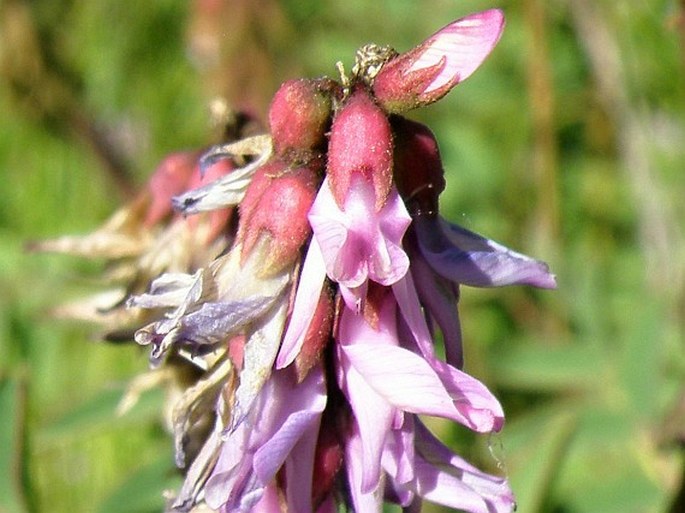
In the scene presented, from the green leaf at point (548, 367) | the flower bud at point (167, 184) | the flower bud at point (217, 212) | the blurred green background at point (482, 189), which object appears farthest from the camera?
the green leaf at point (548, 367)

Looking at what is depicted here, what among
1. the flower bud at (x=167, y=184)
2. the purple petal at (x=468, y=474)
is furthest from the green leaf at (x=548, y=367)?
the purple petal at (x=468, y=474)

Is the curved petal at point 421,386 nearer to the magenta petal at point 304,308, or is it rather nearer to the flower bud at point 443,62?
the magenta petal at point 304,308

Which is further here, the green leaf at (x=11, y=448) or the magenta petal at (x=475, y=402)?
the green leaf at (x=11, y=448)

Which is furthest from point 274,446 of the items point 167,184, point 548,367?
point 548,367

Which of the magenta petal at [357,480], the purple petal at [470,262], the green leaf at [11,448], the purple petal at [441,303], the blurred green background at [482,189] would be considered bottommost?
the blurred green background at [482,189]

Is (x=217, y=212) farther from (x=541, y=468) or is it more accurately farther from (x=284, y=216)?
(x=541, y=468)

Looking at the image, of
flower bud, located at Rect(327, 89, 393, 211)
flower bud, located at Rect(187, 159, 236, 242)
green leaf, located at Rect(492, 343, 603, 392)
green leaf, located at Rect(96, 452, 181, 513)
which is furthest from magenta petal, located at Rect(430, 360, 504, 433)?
green leaf, located at Rect(492, 343, 603, 392)

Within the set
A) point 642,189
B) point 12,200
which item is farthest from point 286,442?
point 12,200

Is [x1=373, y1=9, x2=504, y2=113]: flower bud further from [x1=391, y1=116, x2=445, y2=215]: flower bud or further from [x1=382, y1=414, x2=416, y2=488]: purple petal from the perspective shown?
[x1=382, y1=414, x2=416, y2=488]: purple petal

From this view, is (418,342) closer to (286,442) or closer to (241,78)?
(286,442)
